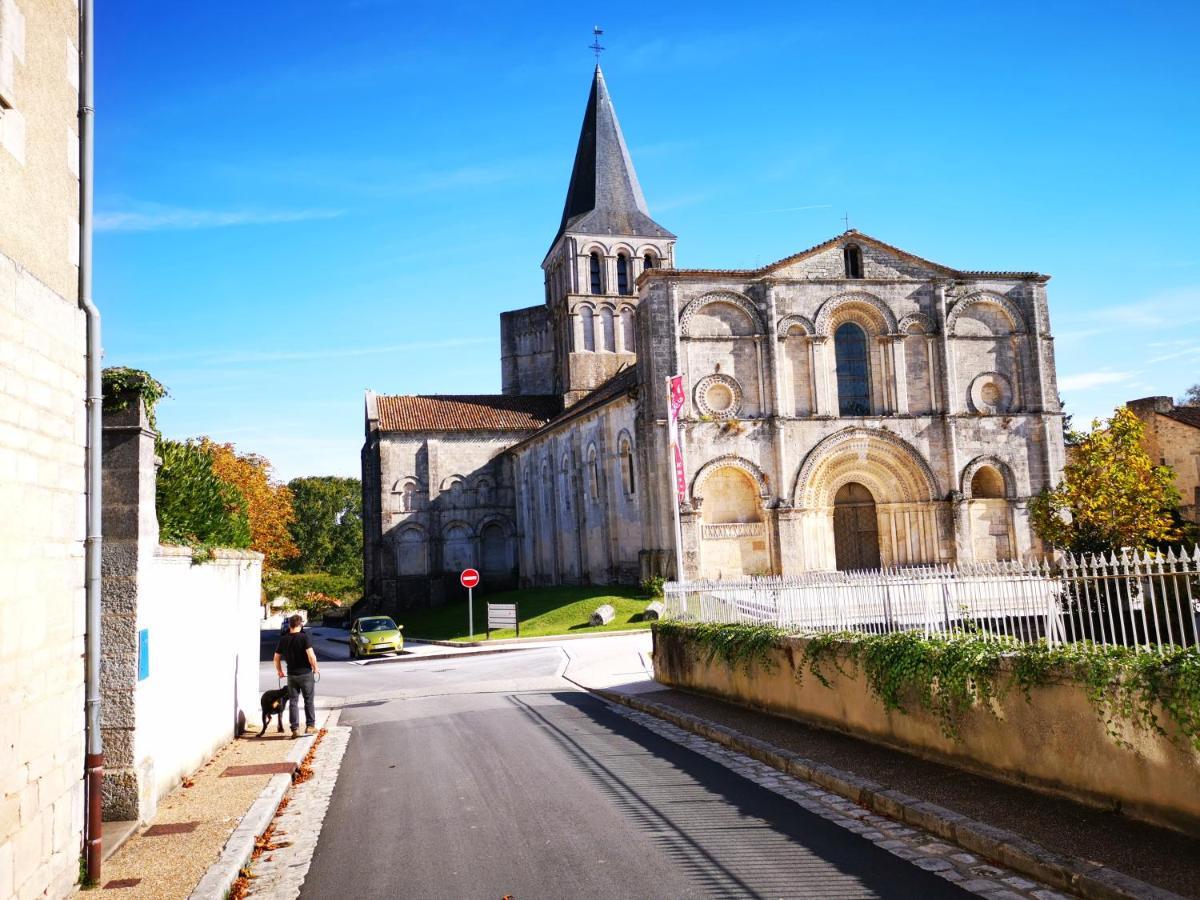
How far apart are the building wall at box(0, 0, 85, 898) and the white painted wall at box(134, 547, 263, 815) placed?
1922 millimetres

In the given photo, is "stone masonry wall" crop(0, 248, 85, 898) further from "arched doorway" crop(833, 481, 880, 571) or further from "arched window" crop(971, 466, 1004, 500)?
"arched window" crop(971, 466, 1004, 500)

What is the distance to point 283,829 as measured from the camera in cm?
880

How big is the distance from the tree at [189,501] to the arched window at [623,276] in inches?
1680

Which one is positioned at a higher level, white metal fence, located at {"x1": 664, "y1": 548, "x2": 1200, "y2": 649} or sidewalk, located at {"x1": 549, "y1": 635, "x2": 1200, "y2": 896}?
white metal fence, located at {"x1": 664, "y1": 548, "x2": 1200, "y2": 649}

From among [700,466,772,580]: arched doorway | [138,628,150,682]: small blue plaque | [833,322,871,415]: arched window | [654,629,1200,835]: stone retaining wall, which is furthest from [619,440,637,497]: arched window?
[138,628,150,682]: small blue plaque

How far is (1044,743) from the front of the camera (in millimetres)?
7988

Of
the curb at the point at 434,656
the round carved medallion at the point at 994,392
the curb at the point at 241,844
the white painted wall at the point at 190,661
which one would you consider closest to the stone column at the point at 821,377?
the round carved medallion at the point at 994,392

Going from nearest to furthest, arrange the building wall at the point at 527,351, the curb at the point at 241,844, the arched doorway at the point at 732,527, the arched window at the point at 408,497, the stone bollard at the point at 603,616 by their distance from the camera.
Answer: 1. the curb at the point at 241,844
2. the stone bollard at the point at 603,616
3. the arched doorway at the point at 732,527
4. the arched window at the point at 408,497
5. the building wall at the point at 527,351

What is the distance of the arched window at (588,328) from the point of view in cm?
5481

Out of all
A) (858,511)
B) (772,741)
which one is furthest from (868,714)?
(858,511)

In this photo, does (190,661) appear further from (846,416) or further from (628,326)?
(628,326)

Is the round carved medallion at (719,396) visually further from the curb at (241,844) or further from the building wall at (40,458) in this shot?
the building wall at (40,458)

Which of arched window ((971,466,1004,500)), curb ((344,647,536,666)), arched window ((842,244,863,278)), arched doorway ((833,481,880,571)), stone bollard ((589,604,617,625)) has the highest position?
arched window ((842,244,863,278))

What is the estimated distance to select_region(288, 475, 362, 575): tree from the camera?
88.1 meters
